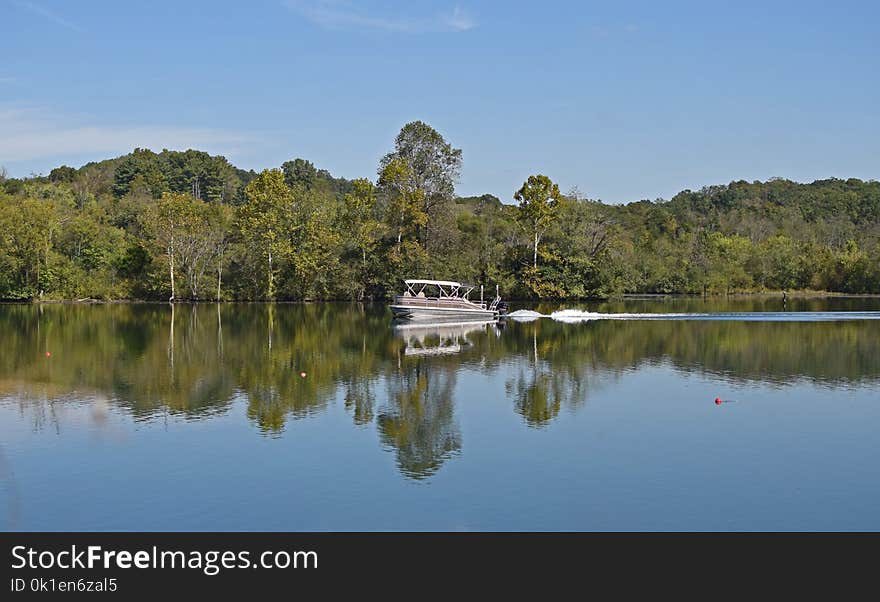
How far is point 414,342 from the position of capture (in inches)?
1571

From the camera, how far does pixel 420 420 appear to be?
2008cm

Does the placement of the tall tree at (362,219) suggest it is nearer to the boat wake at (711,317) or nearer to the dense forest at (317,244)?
the dense forest at (317,244)

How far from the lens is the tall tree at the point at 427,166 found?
73.5m

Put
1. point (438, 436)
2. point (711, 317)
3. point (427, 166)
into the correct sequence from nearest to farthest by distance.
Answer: point (438, 436)
point (711, 317)
point (427, 166)

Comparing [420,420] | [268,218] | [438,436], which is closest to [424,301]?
[268,218]

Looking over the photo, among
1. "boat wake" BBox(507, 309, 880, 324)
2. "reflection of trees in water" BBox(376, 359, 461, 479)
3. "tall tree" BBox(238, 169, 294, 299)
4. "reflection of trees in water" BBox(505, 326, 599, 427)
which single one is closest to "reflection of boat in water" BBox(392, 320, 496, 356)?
"boat wake" BBox(507, 309, 880, 324)

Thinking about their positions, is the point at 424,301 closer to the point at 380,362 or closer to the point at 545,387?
the point at 380,362

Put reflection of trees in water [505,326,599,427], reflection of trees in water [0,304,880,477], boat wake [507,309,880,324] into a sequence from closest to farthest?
1. reflection of trees in water [505,326,599,427]
2. reflection of trees in water [0,304,880,477]
3. boat wake [507,309,880,324]

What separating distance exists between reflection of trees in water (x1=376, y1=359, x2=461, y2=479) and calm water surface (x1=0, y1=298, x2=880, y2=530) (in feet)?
0.30

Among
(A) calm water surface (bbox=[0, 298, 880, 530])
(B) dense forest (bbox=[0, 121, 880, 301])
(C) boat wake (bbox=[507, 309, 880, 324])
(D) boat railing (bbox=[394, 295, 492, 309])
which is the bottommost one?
(A) calm water surface (bbox=[0, 298, 880, 530])

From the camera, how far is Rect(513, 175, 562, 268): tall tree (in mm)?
76062

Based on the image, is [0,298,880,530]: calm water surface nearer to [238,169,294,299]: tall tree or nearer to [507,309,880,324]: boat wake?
[507,309,880,324]: boat wake

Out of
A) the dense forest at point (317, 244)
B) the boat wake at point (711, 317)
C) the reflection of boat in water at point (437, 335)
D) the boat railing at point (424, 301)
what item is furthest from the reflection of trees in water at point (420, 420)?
the dense forest at point (317, 244)

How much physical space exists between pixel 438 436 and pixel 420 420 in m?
1.89
